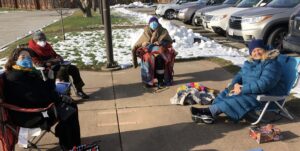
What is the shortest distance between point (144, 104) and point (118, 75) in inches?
87.2

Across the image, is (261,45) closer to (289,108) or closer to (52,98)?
(289,108)

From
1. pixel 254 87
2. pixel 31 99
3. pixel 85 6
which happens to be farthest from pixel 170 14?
pixel 31 99

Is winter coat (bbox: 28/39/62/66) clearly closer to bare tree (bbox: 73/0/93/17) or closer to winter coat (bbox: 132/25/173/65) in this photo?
winter coat (bbox: 132/25/173/65)

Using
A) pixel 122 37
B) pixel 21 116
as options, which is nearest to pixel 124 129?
pixel 21 116

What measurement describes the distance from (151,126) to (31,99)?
1765mm

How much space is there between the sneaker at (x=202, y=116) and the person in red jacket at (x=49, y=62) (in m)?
2.22

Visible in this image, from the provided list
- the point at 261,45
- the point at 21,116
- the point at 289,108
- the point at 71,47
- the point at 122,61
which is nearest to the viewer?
the point at 21,116

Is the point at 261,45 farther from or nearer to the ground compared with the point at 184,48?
farther from the ground

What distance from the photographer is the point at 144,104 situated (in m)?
6.33

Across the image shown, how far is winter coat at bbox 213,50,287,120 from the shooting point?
16.5 ft

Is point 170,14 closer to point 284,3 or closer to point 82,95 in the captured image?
point 284,3

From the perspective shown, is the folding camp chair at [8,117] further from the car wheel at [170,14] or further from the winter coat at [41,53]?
the car wheel at [170,14]

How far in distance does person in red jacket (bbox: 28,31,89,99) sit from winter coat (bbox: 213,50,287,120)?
2705 millimetres

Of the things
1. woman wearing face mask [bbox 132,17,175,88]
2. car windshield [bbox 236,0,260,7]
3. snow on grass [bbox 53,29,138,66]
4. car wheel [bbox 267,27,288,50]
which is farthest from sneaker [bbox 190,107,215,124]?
car windshield [bbox 236,0,260,7]
